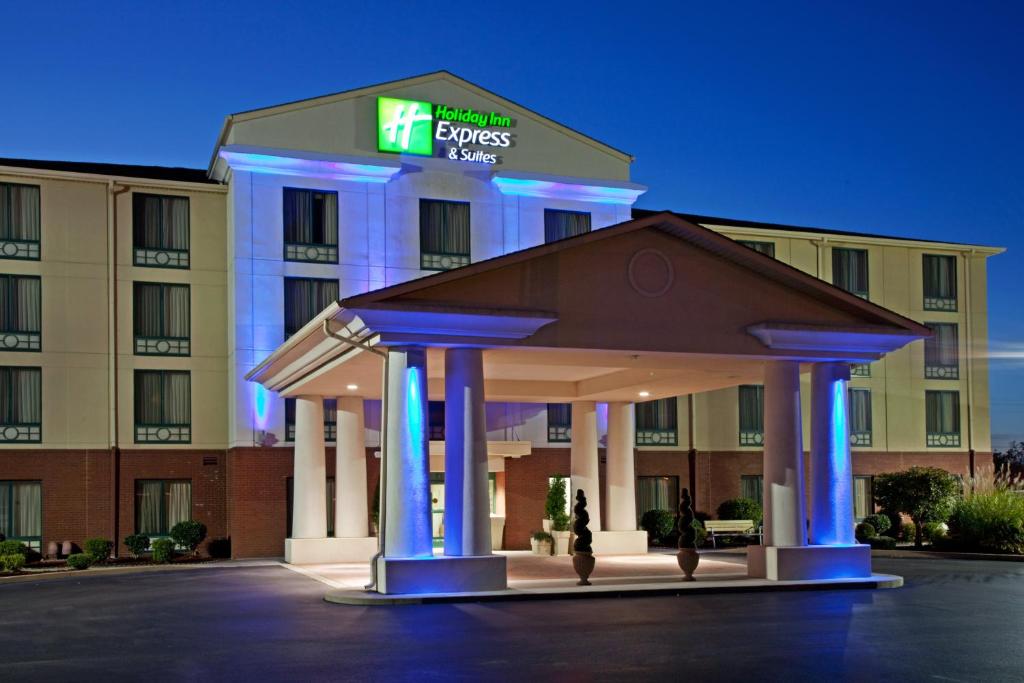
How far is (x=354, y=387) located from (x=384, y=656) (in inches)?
580

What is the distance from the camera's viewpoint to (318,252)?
35.6m

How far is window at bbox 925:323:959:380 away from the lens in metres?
44.9

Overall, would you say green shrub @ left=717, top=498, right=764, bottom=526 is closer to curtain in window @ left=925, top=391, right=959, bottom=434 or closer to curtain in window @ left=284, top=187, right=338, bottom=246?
curtain in window @ left=925, top=391, right=959, bottom=434

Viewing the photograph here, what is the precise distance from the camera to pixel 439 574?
20516 millimetres

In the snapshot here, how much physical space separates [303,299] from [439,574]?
16476 mm

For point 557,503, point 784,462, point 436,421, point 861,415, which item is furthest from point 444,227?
point 861,415

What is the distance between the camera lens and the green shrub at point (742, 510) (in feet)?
130

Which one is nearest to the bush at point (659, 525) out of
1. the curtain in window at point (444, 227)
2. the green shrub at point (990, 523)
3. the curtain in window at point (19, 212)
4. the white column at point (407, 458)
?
the green shrub at point (990, 523)

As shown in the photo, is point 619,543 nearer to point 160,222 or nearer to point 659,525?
point 659,525

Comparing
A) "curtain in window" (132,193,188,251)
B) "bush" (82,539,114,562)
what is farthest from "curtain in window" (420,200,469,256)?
"bush" (82,539,114,562)

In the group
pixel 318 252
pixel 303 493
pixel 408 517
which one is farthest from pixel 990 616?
pixel 318 252

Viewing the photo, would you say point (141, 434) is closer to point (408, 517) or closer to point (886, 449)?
point (408, 517)

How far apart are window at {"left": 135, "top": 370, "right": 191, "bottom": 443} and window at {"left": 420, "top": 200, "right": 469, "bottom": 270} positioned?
7958 mm

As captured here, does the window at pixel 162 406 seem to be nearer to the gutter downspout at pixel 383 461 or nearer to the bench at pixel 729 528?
the gutter downspout at pixel 383 461
